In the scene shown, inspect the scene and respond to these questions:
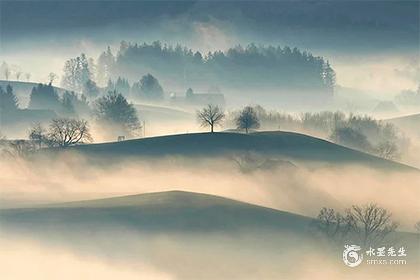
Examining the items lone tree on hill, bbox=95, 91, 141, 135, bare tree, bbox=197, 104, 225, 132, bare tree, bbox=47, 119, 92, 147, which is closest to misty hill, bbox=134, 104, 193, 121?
lone tree on hill, bbox=95, 91, 141, 135

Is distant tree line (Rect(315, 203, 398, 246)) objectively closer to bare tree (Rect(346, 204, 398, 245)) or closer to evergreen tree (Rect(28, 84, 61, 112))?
bare tree (Rect(346, 204, 398, 245))

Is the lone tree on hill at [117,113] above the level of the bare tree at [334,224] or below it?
above

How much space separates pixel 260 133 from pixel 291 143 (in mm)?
2887

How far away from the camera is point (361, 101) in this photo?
251ft

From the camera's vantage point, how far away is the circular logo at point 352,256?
161 ft

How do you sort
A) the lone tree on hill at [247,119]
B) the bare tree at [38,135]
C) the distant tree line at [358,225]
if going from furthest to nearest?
the lone tree on hill at [247,119] < the bare tree at [38,135] < the distant tree line at [358,225]

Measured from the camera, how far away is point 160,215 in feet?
170

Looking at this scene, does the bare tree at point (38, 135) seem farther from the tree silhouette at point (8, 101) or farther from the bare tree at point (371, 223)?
the bare tree at point (371, 223)

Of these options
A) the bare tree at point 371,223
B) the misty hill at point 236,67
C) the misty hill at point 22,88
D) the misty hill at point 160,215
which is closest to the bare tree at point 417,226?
the bare tree at point 371,223

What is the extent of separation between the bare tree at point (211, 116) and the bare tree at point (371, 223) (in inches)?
643

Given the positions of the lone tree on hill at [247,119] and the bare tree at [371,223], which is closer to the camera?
the bare tree at [371,223]

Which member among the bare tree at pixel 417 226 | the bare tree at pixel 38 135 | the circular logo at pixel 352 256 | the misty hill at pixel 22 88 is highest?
the misty hill at pixel 22 88

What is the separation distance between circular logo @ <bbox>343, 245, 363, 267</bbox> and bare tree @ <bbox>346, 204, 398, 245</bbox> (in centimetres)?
94

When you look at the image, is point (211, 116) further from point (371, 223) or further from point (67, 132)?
point (371, 223)
